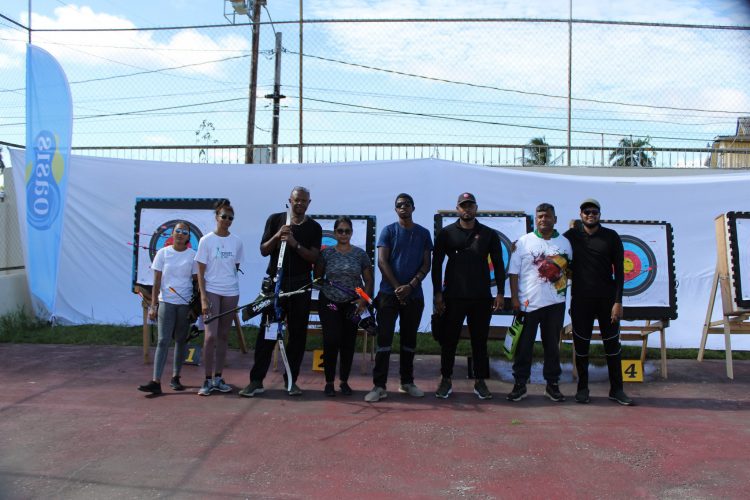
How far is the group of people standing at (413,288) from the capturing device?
552 centimetres

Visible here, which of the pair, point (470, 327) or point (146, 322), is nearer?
point (470, 327)

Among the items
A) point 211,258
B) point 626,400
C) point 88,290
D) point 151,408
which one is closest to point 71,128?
point 88,290

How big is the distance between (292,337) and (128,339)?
3603 millimetres

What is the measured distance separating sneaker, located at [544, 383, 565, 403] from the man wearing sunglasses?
1184 millimetres

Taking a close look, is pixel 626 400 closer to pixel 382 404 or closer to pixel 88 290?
pixel 382 404

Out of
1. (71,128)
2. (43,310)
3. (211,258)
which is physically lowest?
(43,310)

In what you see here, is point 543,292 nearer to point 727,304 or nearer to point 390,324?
point 390,324

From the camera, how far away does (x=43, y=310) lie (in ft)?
29.5

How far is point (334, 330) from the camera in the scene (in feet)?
18.3

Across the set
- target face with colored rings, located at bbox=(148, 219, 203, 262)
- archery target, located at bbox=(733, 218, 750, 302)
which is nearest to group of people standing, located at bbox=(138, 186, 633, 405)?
archery target, located at bbox=(733, 218, 750, 302)

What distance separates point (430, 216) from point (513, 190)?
1.18 m

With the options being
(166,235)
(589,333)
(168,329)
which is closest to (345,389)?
(168,329)

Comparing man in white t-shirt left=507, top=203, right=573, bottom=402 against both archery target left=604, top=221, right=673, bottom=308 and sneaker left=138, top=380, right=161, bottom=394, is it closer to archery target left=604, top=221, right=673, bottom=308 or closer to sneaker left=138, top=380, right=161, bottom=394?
archery target left=604, top=221, right=673, bottom=308

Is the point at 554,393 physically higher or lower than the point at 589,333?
lower
